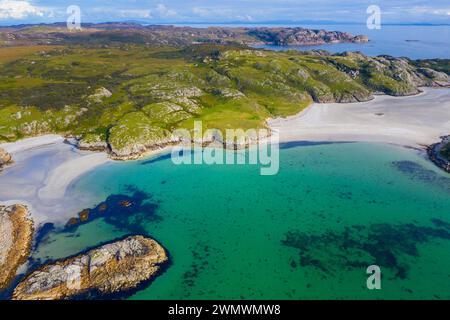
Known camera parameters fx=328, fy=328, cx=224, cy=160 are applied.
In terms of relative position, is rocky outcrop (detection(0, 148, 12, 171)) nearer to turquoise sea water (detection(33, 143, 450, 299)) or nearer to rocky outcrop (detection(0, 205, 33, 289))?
rocky outcrop (detection(0, 205, 33, 289))

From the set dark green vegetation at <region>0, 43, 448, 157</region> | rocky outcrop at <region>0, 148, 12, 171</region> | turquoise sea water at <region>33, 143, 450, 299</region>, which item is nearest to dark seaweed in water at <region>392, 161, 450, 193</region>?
turquoise sea water at <region>33, 143, 450, 299</region>

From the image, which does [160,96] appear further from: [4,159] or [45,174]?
[4,159]

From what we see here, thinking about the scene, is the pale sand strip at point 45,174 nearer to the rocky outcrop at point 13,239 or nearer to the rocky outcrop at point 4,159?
the rocky outcrop at point 4,159

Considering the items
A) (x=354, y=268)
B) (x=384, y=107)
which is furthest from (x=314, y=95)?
(x=354, y=268)

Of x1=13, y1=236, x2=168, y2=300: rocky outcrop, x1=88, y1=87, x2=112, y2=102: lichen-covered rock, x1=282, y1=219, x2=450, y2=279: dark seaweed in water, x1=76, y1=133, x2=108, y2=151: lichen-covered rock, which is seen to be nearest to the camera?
x1=13, y1=236, x2=168, y2=300: rocky outcrop

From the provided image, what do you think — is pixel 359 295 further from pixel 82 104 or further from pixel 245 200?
pixel 82 104
